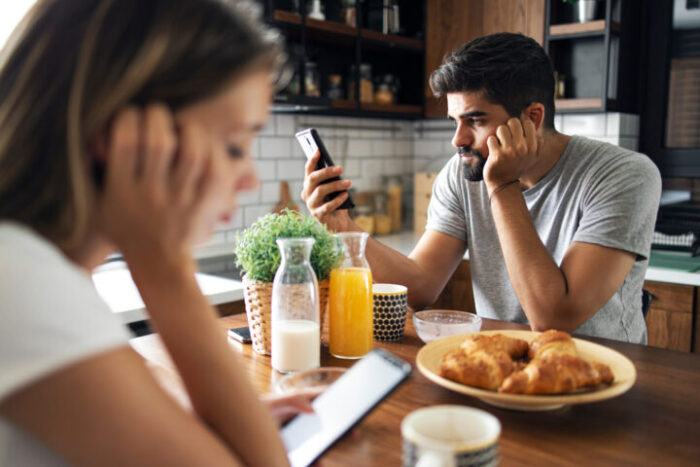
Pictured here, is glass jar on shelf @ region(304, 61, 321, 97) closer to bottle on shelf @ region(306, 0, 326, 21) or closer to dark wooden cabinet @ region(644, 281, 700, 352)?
bottle on shelf @ region(306, 0, 326, 21)

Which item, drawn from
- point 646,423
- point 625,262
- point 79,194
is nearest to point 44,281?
point 79,194

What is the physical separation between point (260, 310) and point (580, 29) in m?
2.31

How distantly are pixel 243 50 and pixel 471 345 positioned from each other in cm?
62

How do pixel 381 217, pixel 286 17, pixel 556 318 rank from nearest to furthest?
pixel 556 318 → pixel 286 17 → pixel 381 217

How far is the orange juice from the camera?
3.72ft

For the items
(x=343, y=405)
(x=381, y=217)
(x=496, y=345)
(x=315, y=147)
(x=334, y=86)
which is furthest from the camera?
(x=381, y=217)

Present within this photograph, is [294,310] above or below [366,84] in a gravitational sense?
below

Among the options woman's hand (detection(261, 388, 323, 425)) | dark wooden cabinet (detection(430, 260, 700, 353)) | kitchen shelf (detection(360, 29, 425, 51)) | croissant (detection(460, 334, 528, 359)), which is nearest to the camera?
woman's hand (detection(261, 388, 323, 425))

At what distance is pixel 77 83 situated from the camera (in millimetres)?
539

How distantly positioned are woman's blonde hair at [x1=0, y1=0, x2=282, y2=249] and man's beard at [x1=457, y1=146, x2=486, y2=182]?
1213 millimetres

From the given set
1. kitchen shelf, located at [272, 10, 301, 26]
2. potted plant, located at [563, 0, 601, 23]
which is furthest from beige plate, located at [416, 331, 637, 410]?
potted plant, located at [563, 0, 601, 23]

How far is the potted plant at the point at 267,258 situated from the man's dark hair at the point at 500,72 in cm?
72

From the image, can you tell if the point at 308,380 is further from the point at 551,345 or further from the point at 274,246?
the point at 551,345

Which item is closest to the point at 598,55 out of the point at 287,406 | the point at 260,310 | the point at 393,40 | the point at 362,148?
the point at 393,40
